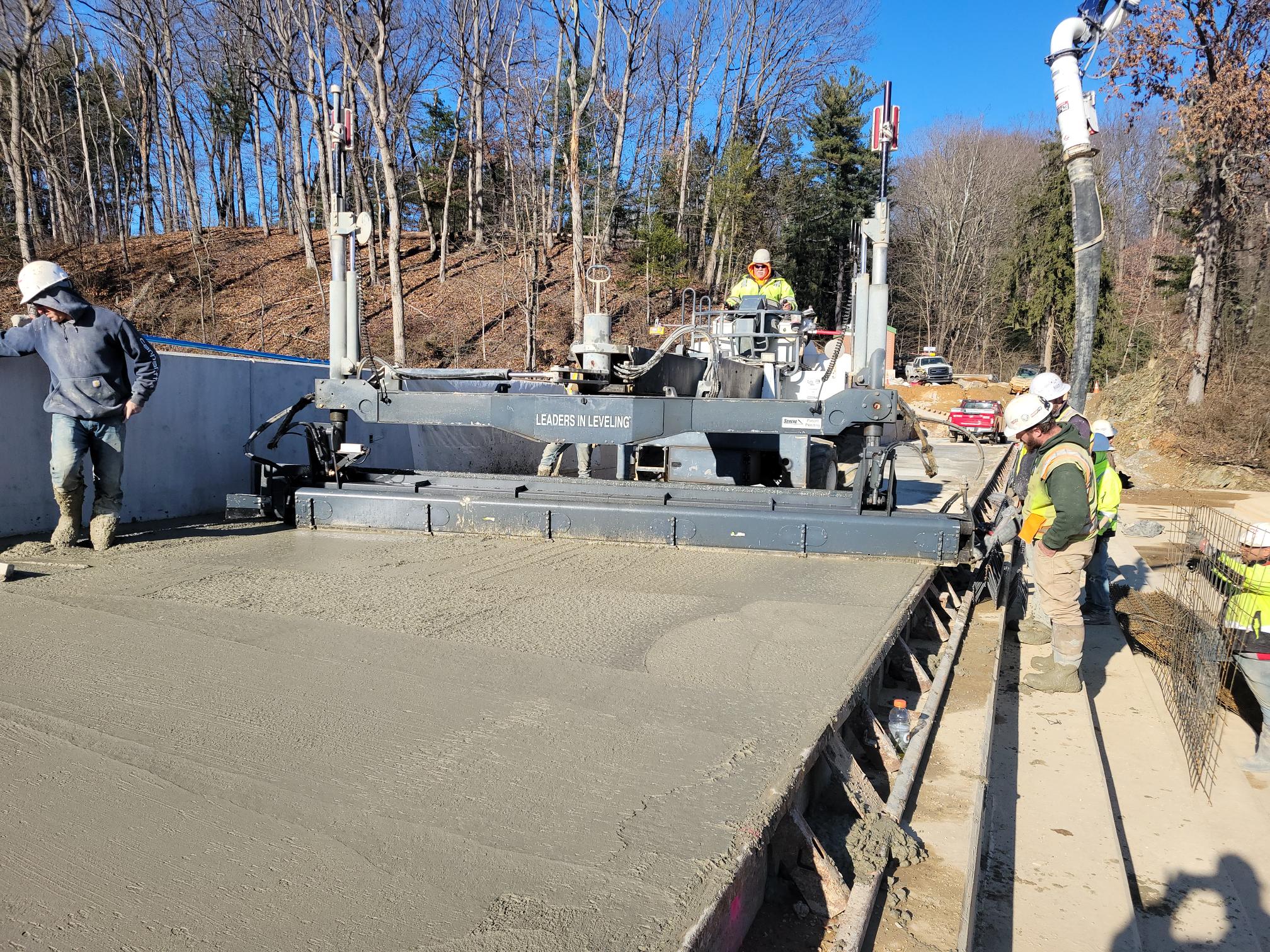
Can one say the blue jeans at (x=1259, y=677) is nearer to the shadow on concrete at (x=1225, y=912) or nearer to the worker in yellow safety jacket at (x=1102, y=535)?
the shadow on concrete at (x=1225, y=912)

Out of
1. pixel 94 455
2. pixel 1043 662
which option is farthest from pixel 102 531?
pixel 1043 662

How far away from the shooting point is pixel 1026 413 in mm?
5074

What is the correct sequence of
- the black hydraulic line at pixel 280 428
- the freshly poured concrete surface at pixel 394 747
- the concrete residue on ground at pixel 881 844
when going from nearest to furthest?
the freshly poured concrete surface at pixel 394 747, the concrete residue on ground at pixel 881 844, the black hydraulic line at pixel 280 428

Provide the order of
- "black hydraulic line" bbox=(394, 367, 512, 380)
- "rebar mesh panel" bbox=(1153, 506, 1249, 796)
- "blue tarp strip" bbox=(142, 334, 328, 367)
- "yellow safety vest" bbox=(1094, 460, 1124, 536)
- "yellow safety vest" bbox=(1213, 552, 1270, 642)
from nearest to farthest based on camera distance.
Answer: "yellow safety vest" bbox=(1213, 552, 1270, 642) < "rebar mesh panel" bbox=(1153, 506, 1249, 796) < "black hydraulic line" bbox=(394, 367, 512, 380) < "yellow safety vest" bbox=(1094, 460, 1124, 536) < "blue tarp strip" bbox=(142, 334, 328, 367)

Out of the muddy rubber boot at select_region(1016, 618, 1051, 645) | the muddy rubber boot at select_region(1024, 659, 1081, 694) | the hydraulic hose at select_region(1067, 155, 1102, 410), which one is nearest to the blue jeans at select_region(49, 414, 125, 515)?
the muddy rubber boot at select_region(1024, 659, 1081, 694)

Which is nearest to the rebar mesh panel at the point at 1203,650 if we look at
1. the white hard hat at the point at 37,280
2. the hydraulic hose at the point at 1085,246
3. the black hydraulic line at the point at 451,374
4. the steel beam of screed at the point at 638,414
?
the hydraulic hose at the point at 1085,246

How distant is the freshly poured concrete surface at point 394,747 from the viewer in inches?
73.4

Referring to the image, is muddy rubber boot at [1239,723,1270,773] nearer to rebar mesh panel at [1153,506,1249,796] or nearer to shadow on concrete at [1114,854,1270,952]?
rebar mesh panel at [1153,506,1249,796]

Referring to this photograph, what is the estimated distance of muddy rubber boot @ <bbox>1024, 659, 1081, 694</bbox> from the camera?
514 cm

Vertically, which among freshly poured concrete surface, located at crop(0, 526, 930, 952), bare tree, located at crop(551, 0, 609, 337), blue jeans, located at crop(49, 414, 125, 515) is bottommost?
freshly poured concrete surface, located at crop(0, 526, 930, 952)

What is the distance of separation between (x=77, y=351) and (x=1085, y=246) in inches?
306

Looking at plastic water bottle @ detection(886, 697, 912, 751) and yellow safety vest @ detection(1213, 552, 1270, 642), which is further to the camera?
yellow safety vest @ detection(1213, 552, 1270, 642)

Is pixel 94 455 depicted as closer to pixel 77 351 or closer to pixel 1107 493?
pixel 77 351

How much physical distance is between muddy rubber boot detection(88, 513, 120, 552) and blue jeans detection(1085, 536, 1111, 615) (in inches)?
277
